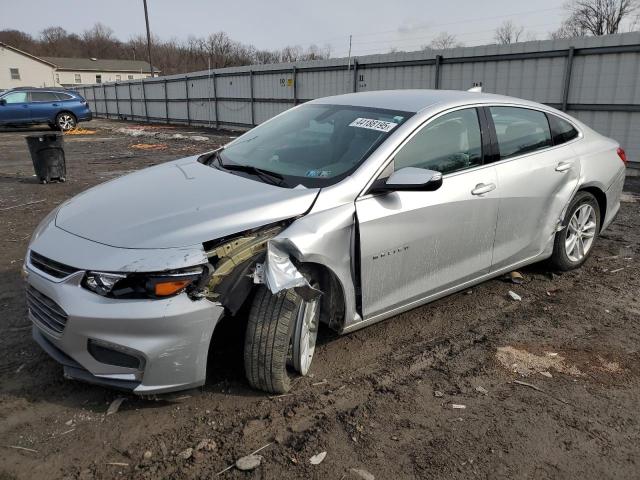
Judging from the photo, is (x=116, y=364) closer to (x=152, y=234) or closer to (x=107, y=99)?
(x=152, y=234)

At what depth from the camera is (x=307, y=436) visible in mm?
2469

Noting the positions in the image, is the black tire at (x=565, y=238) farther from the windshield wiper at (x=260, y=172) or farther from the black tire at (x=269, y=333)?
the black tire at (x=269, y=333)

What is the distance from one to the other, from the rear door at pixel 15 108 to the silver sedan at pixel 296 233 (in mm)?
21165

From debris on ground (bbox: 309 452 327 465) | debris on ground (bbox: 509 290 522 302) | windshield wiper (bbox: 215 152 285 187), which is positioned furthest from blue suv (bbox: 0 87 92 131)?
debris on ground (bbox: 309 452 327 465)

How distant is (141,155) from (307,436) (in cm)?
1263

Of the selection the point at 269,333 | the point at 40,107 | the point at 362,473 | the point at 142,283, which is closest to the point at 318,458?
the point at 362,473

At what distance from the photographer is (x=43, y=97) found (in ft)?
69.5

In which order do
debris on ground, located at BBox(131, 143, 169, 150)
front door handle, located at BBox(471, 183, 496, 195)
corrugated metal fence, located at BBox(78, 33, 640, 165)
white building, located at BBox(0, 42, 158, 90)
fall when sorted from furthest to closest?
1. white building, located at BBox(0, 42, 158, 90)
2. debris on ground, located at BBox(131, 143, 169, 150)
3. corrugated metal fence, located at BBox(78, 33, 640, 165)
4. front door handle, located at BBox(471, 183, 496, 195)

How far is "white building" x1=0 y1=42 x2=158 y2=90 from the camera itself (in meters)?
63.8

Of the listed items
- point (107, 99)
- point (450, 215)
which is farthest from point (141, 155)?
point (107, 99)

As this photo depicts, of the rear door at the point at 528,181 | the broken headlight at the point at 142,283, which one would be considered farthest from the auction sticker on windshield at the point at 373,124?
the broken headlight at the point at 142,283

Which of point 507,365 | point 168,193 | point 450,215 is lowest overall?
point 507,365

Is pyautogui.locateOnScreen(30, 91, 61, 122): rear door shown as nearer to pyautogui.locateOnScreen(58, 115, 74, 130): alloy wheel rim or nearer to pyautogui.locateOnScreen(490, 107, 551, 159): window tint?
pyautogui.locateOnScreen(58, 115, 74, 130): alloy wheel rim

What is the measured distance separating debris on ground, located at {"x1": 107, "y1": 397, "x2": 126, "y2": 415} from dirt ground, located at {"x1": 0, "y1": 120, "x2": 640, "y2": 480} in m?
0.03
